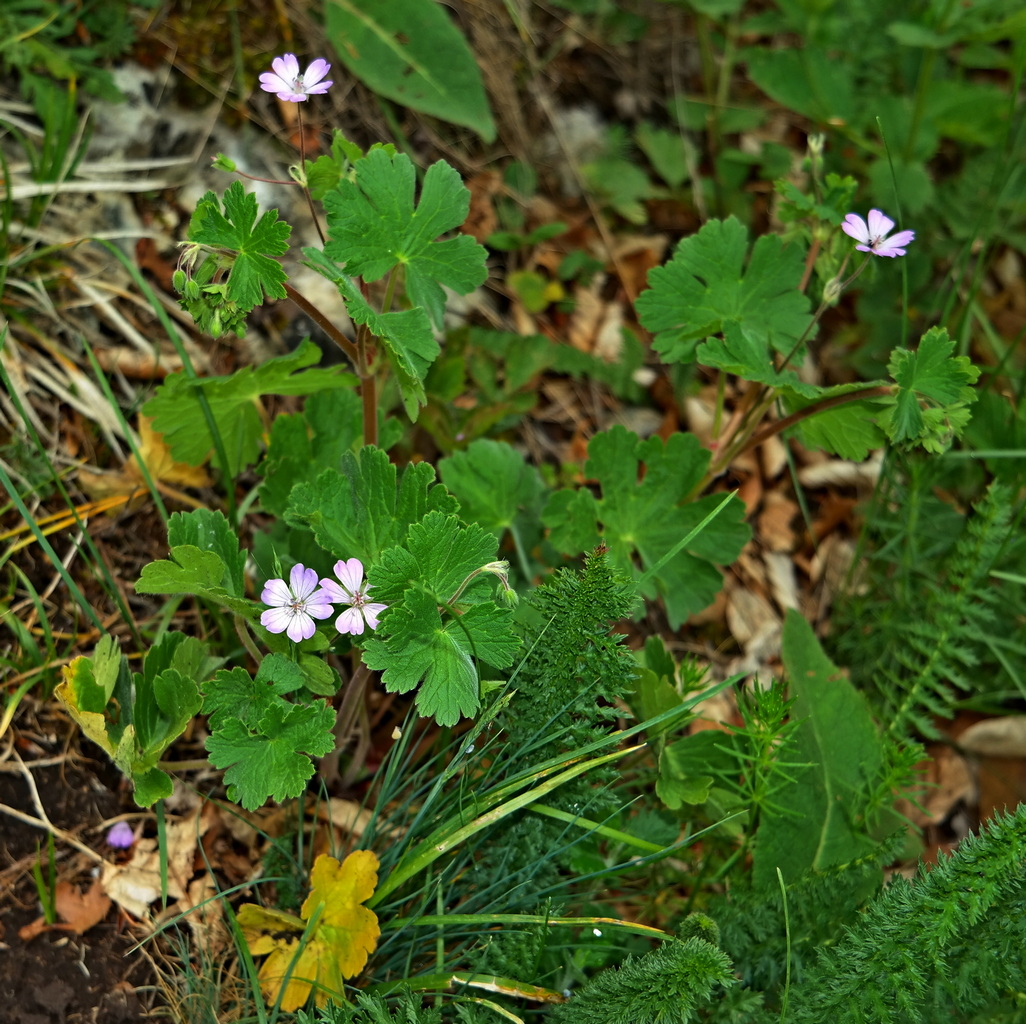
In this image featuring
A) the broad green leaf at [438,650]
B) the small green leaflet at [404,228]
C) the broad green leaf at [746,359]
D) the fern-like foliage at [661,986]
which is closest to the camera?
the fern-like foliage at [661,986]

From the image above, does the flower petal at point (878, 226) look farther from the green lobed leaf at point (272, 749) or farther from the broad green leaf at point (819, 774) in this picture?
the green lobed leaf at point (272, 749)

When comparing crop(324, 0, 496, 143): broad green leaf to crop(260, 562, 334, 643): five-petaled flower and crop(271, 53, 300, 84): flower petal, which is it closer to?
crop(271, 53, 300, 84): flower petal

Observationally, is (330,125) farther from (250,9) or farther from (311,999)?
(311,999)

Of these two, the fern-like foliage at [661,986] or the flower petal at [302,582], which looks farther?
the flower petal at [302,582]

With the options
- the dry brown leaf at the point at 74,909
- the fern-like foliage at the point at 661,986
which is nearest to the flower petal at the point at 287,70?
the dry brown leaf at the point at 74,909

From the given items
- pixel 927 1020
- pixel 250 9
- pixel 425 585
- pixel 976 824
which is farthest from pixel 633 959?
pixel 250 9

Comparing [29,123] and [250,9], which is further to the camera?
[250,9]
